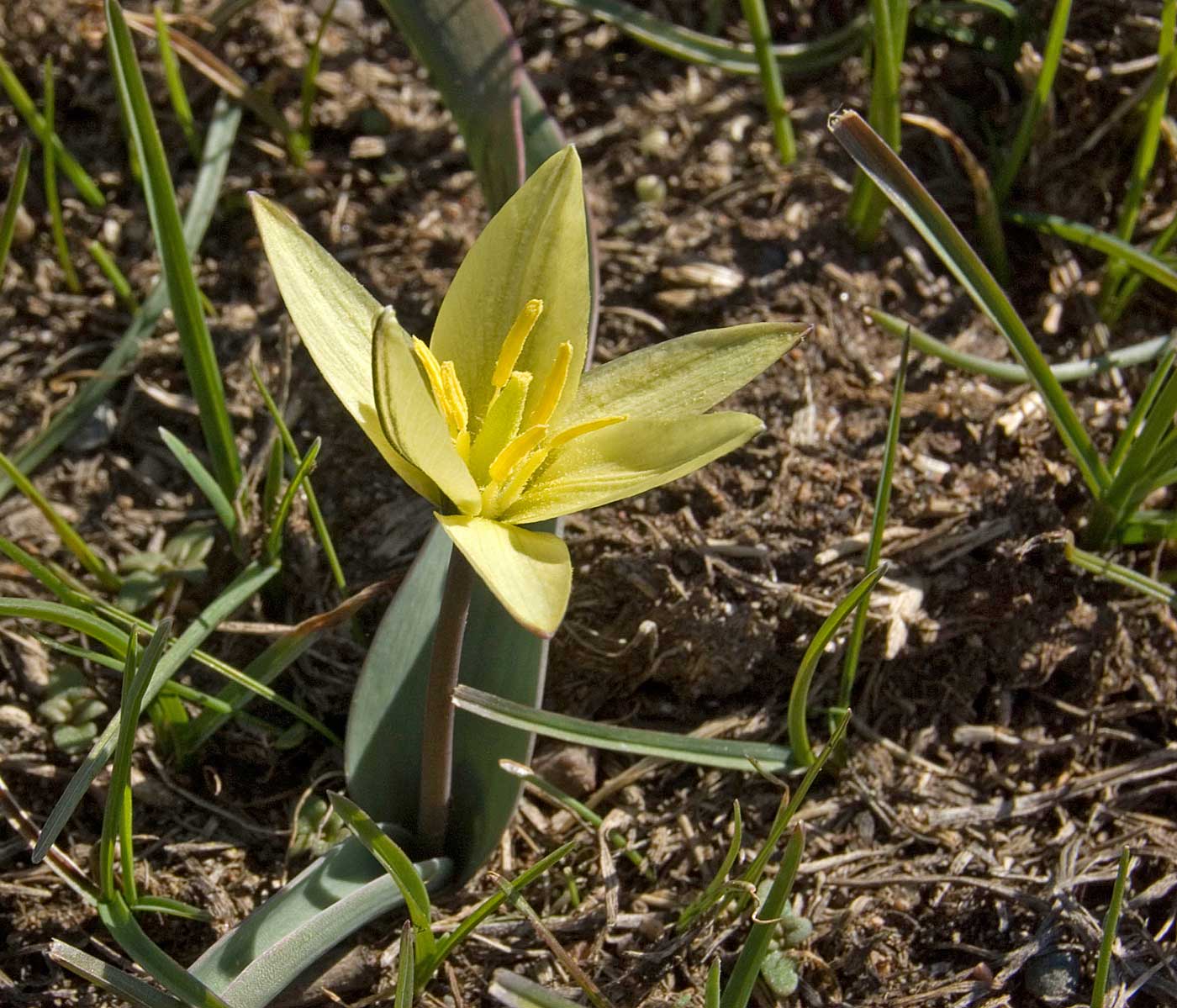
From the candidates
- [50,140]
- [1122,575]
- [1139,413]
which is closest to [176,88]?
[50,140]

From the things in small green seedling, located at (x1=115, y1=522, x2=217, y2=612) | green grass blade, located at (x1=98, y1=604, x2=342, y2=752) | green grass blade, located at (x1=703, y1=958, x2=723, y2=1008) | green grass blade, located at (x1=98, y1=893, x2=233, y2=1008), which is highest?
small green seedling, located at (x1=115, y1=522, x2=217, y2=612)

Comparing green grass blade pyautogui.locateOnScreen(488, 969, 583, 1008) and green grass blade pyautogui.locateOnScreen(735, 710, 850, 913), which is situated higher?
green grass blade pyautogui.locateOnScreen(735, 710, 850, 913)

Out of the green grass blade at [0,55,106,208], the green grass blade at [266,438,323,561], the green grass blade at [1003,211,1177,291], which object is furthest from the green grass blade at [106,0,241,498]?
the green grass blade at [1003,211,1177,291]

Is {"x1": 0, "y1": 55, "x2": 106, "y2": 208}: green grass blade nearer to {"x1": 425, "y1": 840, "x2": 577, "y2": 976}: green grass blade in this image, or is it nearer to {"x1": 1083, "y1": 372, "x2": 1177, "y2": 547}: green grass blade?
{"x1": 425, "y1": 840, "x2": 577, "y2": 976}: green grass blade

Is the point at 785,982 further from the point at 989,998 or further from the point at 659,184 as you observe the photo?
the point at 659,184

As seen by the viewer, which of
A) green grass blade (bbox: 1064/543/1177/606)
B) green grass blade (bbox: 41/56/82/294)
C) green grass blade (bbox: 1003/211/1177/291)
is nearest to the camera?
green grass blade (bbox: 1064/543/1177/606)
